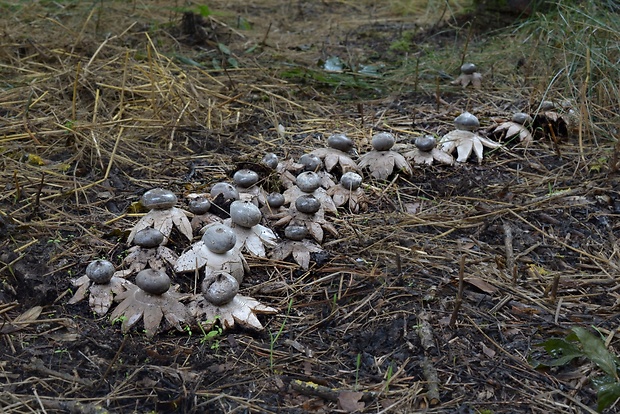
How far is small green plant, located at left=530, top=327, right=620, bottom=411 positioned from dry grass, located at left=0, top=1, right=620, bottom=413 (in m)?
0.06

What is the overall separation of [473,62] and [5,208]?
3.46m

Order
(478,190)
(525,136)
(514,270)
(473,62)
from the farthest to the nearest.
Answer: (473,62)
(525,136)
(478,190)
(514,270)

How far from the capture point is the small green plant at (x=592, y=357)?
6.70ft

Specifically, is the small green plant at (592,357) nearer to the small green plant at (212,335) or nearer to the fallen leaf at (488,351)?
the fallen leaf at (488,351)

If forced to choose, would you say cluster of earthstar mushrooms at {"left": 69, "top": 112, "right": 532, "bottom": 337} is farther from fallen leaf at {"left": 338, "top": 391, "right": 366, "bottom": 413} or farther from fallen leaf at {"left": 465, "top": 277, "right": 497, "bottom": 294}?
fallen leaf at {"left": 465, "top": 277, "right": 497, "bottom": 294}

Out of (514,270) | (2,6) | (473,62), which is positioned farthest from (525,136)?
(2,6)

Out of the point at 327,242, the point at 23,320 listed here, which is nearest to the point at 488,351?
the point at 327,242

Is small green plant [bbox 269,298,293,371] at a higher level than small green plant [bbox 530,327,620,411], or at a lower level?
lower

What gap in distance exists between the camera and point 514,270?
2682mm

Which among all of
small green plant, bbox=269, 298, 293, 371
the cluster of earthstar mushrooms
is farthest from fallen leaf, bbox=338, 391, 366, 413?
the cluster of earthstar mushrooms

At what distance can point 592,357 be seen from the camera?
2131 mm

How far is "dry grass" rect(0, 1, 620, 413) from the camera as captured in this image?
222cm

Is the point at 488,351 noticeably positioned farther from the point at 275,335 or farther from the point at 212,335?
the point at 212,335

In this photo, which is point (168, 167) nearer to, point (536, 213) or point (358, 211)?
point (358, 211)
